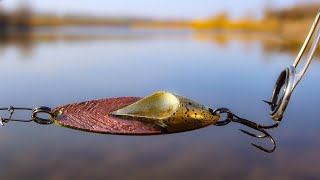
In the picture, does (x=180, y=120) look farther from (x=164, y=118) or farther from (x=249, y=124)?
(x=249, y=124)

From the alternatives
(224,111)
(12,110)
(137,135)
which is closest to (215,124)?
(224,111)

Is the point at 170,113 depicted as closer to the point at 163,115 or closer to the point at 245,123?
the point at 163,115

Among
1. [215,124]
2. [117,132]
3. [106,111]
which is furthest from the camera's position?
[106,111]

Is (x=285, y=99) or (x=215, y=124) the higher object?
(x=285, y=99)

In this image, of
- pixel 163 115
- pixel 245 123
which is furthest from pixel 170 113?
pixel 245 123

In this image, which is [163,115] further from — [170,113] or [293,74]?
[293,74]

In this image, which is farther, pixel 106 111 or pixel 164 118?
pixel 106 111

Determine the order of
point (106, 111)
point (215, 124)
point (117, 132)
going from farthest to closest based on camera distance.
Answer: point (106, 111), point (215, 124), point (117, 132)
